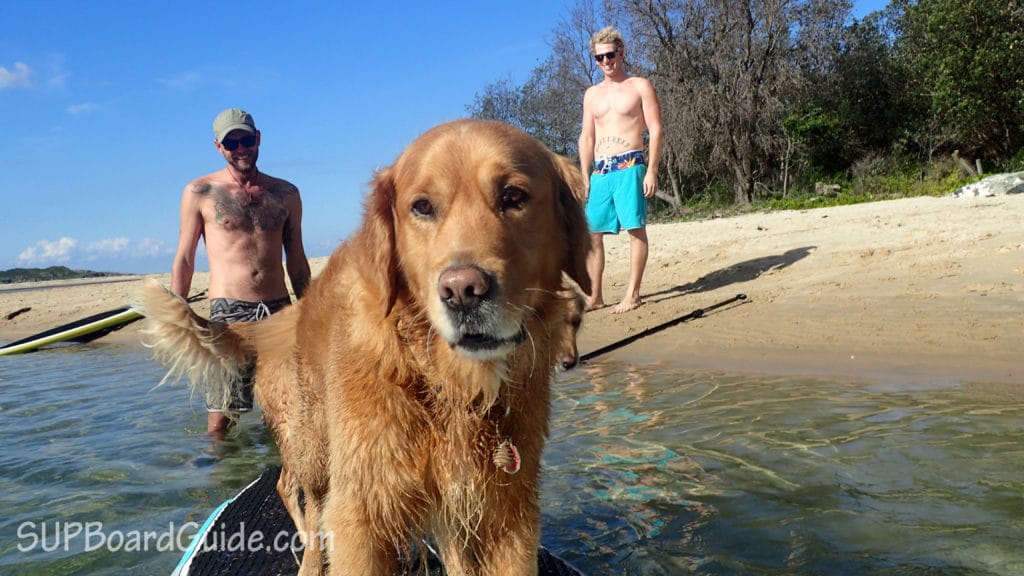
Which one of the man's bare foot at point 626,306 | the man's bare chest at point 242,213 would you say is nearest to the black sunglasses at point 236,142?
the man's bare chest at point 242,213

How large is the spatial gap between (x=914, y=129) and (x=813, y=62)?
4.42 meters

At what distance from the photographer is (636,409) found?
6.03m

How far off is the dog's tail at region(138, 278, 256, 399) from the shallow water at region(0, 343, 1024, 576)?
103cm

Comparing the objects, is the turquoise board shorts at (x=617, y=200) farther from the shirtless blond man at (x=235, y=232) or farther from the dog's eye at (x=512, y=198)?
the dog's eye at (x=512, y=198)

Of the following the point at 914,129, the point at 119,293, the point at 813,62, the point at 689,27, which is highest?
the point at 689,27

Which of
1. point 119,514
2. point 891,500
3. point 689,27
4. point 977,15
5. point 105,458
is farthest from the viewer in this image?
point 689,27

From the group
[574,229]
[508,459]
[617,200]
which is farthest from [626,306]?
[508,459]

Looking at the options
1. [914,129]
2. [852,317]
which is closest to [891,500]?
[852,317]

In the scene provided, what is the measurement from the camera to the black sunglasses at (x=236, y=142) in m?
5.72

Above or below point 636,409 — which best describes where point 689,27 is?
above

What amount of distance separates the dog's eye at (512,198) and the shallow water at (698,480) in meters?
1.90

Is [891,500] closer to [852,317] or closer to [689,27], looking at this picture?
[852,317]

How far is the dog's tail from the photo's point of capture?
13.3ft

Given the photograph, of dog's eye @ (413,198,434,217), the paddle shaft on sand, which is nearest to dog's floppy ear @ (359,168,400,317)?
dog's eye @ (413,198,434,217)
